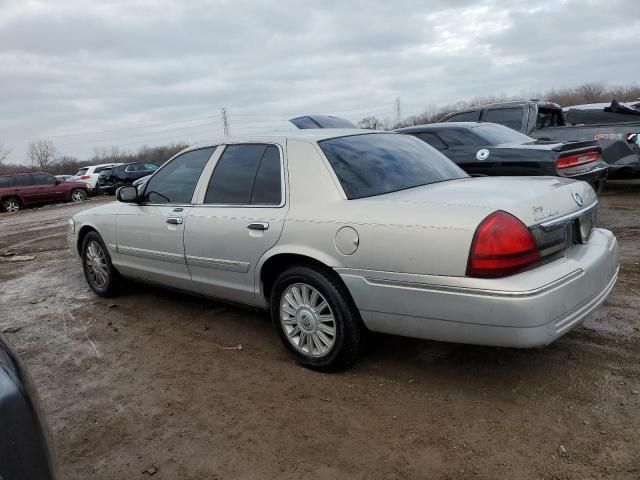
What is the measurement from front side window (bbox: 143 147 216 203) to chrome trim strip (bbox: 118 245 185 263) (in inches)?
17.1

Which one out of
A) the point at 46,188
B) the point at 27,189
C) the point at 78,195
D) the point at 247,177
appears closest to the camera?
the point at 247,177

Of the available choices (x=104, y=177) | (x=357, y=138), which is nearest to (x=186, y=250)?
(x=357, y=138)

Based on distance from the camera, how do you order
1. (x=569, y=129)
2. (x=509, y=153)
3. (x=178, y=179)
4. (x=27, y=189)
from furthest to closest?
1. (x=27, y=189)
2. (x=569, y=129)
3. (x=509, y=153)
4. (x=178, y=179)

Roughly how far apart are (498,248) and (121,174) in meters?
22.3

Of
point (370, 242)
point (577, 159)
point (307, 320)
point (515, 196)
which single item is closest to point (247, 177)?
point (307, 320)

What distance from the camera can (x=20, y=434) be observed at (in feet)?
4.60

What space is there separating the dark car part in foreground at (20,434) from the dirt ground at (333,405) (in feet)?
1.01

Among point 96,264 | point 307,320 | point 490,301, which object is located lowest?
point 307,320

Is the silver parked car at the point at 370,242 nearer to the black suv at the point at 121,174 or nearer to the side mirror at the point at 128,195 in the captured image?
the side mirror at the point at 128,195

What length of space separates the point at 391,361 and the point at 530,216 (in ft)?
4.48

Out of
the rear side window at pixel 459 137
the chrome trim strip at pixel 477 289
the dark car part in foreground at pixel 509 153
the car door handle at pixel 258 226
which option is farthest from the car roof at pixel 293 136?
the rear side window at pixel 459 137

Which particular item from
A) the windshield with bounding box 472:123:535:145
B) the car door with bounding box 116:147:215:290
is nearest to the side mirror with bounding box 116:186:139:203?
the car door with bounding box 116:147:215:290

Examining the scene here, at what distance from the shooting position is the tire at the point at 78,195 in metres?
22.4

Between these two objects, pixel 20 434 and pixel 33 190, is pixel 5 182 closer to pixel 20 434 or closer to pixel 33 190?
pixel 33 190
